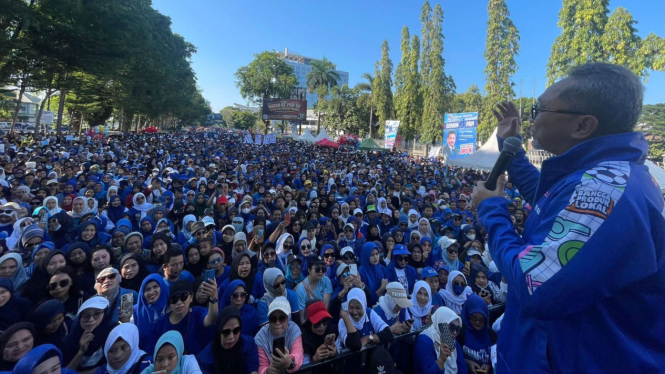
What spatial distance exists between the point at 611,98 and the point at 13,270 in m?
4.91

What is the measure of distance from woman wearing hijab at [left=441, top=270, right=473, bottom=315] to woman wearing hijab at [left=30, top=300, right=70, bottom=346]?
376cm

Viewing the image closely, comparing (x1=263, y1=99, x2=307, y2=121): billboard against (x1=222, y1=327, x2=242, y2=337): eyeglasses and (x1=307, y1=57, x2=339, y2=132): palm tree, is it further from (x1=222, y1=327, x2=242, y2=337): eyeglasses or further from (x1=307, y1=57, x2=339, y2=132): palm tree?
(x1=222, y1=327, x2=242, y2=337): eyeglasses

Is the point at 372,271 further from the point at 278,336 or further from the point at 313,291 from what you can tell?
the point at 278,336

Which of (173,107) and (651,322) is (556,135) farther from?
(173,107)

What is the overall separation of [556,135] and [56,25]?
19.3 meters

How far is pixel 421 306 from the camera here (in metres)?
3.47

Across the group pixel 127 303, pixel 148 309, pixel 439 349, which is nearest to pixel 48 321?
pixel 127 303

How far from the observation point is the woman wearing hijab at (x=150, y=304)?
295cm

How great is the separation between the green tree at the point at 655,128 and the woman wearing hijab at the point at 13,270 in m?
46.7

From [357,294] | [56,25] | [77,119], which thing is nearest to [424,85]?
[56,25]

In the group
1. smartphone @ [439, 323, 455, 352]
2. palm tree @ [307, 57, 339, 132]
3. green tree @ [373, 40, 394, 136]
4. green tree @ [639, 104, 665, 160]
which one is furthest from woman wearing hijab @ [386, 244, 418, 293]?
palm tree @ [307, 57, 339, 132]

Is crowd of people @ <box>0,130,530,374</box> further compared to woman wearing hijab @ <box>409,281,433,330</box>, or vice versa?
woman wearing hijab @ <box>409,281,433,330</box>

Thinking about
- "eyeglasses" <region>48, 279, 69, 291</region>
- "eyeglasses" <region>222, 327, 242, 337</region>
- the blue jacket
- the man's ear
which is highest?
the man's ear

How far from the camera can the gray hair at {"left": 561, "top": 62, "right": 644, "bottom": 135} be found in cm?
101
